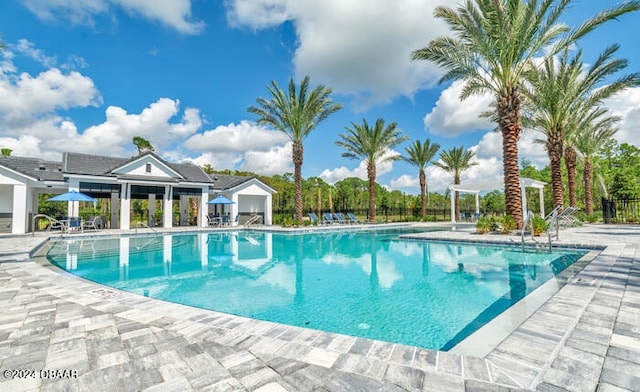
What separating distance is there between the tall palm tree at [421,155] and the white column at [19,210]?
2720cm

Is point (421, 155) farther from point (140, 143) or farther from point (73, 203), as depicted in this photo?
point (140, 143)

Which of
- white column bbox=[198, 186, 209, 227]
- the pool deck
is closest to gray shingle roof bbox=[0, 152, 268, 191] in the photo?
white column bbox=[198, 186, 209, 227]

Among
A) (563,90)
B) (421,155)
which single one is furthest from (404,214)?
(563,90)

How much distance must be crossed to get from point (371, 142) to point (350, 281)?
19502 mm

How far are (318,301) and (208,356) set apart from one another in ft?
9.67

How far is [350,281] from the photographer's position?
6496 mm

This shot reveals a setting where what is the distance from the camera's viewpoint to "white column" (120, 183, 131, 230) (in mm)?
18219

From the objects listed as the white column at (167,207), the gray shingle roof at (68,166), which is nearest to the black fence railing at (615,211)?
the gray shingle roof at (68,166)

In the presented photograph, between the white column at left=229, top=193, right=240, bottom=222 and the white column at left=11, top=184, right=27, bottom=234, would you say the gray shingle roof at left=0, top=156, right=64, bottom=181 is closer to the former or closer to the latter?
the white column at left=11, top=184, right=27, bottom=234

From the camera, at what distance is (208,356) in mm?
2389

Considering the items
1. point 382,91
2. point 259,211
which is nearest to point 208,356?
point 382,91

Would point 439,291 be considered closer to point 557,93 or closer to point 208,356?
point 208,356

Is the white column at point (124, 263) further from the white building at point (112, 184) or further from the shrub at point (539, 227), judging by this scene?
the shrub at point (539, 227)

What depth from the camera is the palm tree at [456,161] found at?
2800 centimetres
